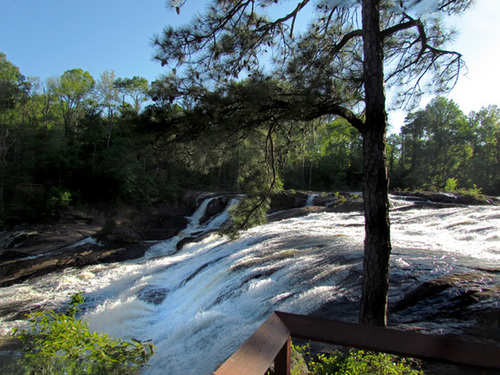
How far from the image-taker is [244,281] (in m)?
5.91

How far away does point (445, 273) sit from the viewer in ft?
15.9

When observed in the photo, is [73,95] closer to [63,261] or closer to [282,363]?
[63,261]

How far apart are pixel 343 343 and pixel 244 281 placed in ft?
14.1

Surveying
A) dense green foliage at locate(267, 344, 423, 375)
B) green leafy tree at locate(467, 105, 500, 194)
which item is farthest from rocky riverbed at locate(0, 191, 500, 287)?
green leafy tree at locate(467, 105, 500, 194)

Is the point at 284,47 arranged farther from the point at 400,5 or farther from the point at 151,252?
the point at 151,252

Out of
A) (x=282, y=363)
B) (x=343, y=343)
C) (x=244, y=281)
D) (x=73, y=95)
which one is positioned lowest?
(x=244, y=281)

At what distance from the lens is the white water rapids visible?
4.44 metres

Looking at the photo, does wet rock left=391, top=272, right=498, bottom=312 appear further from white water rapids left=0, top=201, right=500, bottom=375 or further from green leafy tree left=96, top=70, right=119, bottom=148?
green leafy tree left=96, top=70, right=119, bottom=148

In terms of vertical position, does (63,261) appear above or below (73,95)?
below

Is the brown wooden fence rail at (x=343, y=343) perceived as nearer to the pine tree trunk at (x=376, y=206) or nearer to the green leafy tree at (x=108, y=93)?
the pine tree trunk at (x=376, y=206)

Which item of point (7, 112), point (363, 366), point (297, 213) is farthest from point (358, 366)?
point (7, 112)

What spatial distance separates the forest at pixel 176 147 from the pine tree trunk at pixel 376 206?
200 mm

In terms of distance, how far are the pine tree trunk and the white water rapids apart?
971mm

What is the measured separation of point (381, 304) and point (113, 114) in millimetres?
26930
